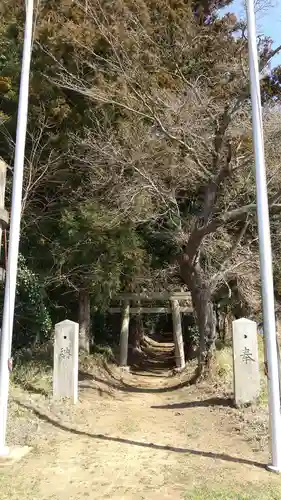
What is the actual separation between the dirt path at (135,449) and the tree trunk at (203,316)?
591mm

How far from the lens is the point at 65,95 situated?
473 inches

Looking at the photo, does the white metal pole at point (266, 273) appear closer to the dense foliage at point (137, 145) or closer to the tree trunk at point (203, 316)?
the dense foliage at point (137, 145)

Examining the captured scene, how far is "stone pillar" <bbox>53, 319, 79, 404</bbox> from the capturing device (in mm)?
8820

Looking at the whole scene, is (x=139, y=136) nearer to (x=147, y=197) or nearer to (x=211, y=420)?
(x=147, y=197)

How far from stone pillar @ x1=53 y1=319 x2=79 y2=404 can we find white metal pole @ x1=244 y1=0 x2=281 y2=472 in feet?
14.8

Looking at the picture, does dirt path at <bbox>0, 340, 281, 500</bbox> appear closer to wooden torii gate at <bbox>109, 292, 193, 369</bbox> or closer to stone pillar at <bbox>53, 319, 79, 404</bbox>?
stone pillar at <bbox>53, 319, 79, 404</bbox>

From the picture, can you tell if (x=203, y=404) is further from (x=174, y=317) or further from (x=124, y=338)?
(x=124, y=338)

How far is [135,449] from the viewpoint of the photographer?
609 centimetres

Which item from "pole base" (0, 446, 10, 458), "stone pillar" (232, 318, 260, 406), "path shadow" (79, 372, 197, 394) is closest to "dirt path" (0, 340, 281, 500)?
"pole base" (0, 446, 10, 458)

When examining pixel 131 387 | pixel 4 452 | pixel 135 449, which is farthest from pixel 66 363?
pixel 131 387

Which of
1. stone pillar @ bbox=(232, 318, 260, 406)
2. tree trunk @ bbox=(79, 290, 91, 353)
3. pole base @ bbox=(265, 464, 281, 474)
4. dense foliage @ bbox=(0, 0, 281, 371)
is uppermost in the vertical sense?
dense foliage @ bbox=(0, 0, 281, 371)

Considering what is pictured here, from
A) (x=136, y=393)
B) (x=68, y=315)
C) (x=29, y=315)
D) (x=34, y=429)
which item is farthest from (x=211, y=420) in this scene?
(x=68, y=315)

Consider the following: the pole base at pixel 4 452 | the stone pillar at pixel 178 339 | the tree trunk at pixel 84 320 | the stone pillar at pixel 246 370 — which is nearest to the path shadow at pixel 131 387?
the tree trunk at pixel 84 320

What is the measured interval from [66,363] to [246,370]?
11.4ft
